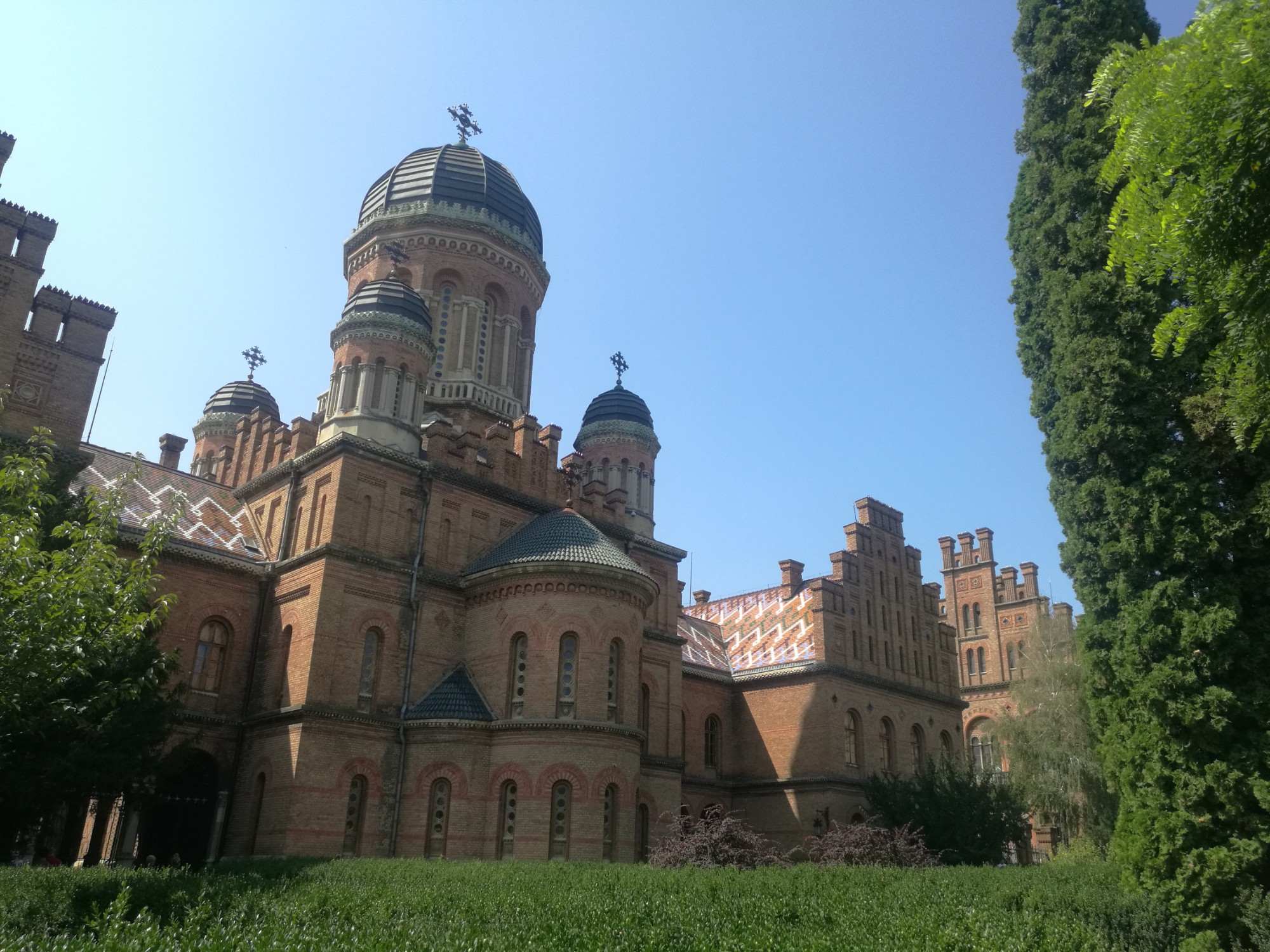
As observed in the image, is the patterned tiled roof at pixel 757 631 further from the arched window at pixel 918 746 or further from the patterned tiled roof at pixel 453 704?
the patterned tiled roof at pixel 453 704

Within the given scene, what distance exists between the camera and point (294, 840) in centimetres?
2170

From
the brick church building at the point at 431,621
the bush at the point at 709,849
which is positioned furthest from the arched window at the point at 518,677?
the bush at the point at 709,849

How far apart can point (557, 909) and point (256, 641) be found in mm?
16646

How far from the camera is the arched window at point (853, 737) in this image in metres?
34.4

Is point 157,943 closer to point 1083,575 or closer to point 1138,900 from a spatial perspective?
point 1138,900

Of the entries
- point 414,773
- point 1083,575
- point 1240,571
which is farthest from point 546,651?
point 1240,571

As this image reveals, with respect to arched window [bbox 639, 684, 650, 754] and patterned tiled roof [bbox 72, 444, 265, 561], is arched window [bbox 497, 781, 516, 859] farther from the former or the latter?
patterned tiled roof [bbox 72, 444, 265, 561]

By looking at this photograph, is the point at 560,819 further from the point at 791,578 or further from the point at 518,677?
the point at 791,578

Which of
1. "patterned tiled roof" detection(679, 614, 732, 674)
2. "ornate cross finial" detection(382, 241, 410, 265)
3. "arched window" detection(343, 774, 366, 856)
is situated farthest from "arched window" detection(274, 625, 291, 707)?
"patterned tiled roof" detection(679, 614, 732, 674)

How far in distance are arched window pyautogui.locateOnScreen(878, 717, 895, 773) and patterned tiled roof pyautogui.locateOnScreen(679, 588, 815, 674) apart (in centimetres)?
406

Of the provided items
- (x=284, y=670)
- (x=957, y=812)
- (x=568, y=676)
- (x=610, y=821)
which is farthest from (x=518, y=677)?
(x=957, y=812)

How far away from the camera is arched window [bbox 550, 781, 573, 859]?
74.9ft

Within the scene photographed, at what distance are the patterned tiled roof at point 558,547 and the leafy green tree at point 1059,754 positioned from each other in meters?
15.6

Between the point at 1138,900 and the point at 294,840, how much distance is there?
1676 cm
